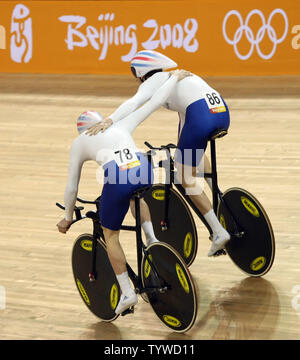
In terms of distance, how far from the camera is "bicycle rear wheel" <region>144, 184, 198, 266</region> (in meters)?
4.69

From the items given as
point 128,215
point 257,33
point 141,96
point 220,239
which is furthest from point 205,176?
point 257,33

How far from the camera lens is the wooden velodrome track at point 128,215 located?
163 inches

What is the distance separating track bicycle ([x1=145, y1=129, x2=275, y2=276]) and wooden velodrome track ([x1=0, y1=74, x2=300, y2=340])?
0.52ft

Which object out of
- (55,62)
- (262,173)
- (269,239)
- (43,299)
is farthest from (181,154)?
(55,62)

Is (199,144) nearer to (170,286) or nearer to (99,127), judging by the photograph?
(99,127)

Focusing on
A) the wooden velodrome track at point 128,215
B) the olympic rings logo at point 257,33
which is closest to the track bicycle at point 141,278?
the wooden velodrome track at point 128,215

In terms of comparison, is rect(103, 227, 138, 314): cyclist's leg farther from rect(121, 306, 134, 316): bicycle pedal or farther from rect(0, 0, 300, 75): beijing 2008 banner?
rect(0, 0, 300, 75): beijing 2008 banner

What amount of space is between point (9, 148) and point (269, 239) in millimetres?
4085

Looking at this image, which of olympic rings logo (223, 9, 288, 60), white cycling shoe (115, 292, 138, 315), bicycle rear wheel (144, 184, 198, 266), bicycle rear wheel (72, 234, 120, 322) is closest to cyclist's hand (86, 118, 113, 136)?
bicycle rear wheel (72, 234, 120, 322)

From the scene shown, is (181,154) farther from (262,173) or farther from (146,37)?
(146,37)

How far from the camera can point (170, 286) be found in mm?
3857

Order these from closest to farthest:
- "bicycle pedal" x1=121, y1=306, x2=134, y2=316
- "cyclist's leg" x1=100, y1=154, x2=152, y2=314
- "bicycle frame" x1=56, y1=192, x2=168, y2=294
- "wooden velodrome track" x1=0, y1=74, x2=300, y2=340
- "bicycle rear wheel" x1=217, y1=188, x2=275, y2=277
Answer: "cyclist's leg" x1=100, y1=154, x2=152, y2=314, "bicycle frame" x1=56, y1=192, x2=168, y2=294, "bicycle pedal" x1=121, y1=306, x2=134, y2=316, "wooden velodrome track" x1=0, y1=74, x2=300, y2=340, "bicycle rear wheel" x1=217, y1=188, x2=275, y2=277

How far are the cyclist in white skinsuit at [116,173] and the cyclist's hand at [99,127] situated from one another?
0.07 ft

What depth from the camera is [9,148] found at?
7.83 metres
